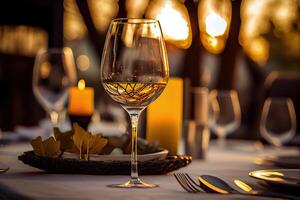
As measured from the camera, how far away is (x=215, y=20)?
7238mm

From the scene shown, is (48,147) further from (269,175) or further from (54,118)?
(54,118)

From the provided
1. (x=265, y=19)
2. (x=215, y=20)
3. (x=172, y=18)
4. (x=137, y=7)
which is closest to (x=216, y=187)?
(x=137, y=7)

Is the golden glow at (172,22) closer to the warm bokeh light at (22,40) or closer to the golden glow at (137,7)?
the golden glow at (137,7)

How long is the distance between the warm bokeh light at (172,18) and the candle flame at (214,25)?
Answer: 0.28 meters

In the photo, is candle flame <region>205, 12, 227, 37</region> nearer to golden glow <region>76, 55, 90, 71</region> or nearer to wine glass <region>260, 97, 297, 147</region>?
golden glow <region>76, 55, 90, 71</region>

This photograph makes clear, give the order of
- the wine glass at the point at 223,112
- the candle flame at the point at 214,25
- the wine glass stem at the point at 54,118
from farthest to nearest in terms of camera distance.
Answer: the candle flame at the point at 214,25
the wine glass at the point at 223,112
the wine glass stem at the point at 54,118

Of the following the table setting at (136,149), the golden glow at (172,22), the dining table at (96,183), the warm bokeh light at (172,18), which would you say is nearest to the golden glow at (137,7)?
the warm bokeh light at (172,18)

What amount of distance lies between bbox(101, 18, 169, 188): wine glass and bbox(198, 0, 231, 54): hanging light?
5.69 metres

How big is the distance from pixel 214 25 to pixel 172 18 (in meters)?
0.49

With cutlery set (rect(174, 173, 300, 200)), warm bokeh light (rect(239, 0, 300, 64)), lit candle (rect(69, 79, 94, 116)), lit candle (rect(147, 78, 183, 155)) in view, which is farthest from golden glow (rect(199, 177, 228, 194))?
warm bokeh light (rect(239, 0, 300, 64))

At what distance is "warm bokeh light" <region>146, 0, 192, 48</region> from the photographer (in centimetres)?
707

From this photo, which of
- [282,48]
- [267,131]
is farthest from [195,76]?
[282,48]

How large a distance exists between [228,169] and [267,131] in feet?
1.58

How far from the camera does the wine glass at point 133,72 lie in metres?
1.07
